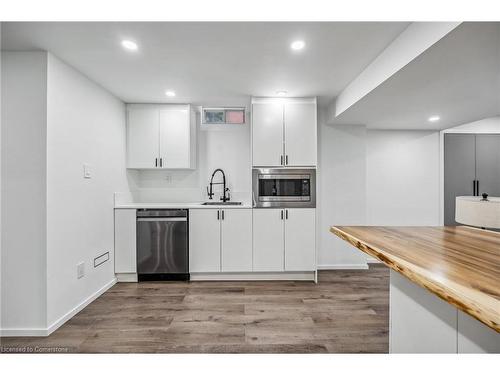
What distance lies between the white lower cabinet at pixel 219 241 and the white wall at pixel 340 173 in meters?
1.25

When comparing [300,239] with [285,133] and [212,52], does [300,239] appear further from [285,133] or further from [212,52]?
[212,52]

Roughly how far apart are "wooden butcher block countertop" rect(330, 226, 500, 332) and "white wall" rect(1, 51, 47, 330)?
2.36 m

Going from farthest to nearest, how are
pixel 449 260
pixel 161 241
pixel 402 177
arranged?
1. pixel 402 177
2. pixel 161 241
3. pixel 449 260

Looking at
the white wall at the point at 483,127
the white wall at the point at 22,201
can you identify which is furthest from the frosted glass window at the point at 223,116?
the white wall at the point at 483,127

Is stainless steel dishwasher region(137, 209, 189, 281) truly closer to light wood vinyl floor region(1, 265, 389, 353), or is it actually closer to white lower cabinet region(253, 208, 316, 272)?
light wood vinyl floor region(1, 265, 389, 353)

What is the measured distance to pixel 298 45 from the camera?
2.12m

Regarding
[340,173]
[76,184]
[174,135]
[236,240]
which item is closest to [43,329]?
[76,184]

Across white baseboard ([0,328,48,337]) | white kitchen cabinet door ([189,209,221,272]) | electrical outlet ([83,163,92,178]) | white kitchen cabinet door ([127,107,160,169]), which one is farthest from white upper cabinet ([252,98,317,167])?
white baseboard ([0,328,48,337])

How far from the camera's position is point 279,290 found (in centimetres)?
315

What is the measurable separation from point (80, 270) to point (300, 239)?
249 cm

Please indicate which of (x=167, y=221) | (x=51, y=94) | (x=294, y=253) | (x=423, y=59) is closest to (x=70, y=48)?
(x=51, y=94)

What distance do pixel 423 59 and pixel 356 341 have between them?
211cm

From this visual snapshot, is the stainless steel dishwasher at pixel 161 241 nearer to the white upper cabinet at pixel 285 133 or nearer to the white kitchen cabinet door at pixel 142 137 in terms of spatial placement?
the white kitchen cabinet door at pixel 142 137

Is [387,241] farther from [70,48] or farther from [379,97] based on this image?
[70,48]
